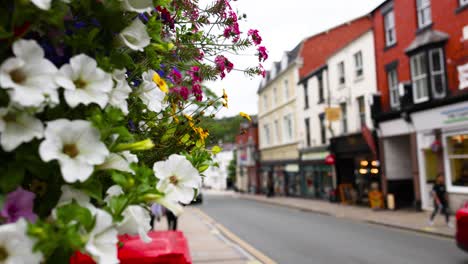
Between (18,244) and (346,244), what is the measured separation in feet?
39.8

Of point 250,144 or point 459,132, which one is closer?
point 459,132

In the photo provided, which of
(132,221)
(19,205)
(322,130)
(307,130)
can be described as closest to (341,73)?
(322,130)

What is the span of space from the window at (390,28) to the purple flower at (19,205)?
23592 mm

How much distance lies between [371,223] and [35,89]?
17.8 m

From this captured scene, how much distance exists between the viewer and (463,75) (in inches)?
669

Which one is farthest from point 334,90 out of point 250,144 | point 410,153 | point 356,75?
point 250,144

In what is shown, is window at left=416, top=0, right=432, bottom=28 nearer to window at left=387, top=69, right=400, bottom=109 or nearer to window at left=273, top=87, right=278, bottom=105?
window at left=387, top=69, right=400, bottom=109

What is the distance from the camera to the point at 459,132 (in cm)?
1766

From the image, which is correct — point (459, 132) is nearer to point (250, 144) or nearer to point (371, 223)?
point (371, 223)

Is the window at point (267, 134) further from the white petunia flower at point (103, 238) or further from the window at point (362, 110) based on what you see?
the white petunia flower at point (103, 238)

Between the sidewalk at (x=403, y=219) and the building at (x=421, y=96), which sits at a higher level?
the building at (x=421, y=96)

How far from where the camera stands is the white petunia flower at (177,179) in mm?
1300

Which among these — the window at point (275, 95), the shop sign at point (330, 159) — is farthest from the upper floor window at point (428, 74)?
the window at point (275, 95)

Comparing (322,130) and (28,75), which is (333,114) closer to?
(322,130)
